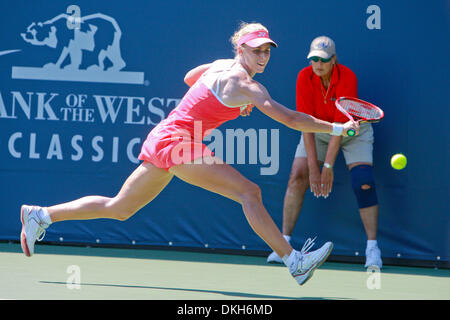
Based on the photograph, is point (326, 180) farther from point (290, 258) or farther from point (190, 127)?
point (190, 127)

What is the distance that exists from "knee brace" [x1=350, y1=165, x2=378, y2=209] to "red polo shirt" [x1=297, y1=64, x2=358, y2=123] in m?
0.41

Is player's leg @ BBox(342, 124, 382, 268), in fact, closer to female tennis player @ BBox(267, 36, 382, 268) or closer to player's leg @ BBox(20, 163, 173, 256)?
female tennis player @ BBox(267, 36, 382, 268)

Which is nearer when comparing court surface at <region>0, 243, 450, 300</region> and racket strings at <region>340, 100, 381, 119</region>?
court surface at <region>0, 243, 450, 300</region>

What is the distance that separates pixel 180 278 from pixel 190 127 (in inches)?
40.1

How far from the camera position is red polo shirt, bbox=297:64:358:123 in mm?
5254

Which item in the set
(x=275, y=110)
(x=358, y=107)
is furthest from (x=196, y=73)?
(x=358, y=107)

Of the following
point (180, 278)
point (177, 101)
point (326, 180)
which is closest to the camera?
point (180, 278)

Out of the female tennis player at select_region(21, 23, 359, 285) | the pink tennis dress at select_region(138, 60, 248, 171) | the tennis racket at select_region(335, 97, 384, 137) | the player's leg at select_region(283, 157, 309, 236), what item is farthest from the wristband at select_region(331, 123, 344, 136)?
the player's leg at select_region(283, 157, 309, 236)

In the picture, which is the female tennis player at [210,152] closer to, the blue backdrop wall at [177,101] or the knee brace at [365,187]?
the knee brace at [365,187]

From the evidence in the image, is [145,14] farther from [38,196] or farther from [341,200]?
[341,200]

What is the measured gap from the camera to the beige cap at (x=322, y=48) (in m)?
5.15

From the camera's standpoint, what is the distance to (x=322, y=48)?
5.18m

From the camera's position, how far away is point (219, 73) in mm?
3951
